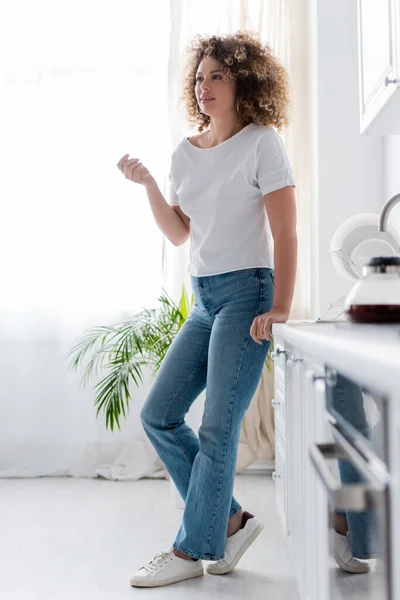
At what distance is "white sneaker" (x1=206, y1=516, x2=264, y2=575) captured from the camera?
2.08 meters

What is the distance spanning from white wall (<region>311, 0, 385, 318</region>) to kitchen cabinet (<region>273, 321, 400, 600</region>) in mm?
1221

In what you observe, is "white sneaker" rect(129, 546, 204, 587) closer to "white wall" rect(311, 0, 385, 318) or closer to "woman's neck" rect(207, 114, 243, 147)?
"woman's neck" rect(207, 114, 243, 147)

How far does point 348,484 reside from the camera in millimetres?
832

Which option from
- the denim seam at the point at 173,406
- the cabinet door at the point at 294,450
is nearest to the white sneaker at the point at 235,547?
the denim seam at the point at 173,406

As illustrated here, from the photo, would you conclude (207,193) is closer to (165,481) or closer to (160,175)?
(160,175)

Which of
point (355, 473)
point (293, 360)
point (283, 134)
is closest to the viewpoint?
point (355, 473)

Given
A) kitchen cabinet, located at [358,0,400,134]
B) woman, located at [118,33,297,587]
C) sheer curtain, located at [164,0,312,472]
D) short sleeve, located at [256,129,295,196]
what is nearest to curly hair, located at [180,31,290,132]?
Answer: woman, located at [118,33,297,587]

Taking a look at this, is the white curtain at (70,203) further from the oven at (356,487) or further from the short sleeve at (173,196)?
the oven at (356,487)

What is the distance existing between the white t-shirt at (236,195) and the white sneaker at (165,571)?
805mm

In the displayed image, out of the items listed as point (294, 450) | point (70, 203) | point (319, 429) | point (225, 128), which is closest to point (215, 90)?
point (225, 128)

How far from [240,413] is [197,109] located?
38.7 inches

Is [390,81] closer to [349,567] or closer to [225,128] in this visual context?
[225,128]

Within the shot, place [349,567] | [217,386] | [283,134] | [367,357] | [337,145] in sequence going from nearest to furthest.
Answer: [367,357] → [349,567] → [217,386] → [337,145] → [283,134]

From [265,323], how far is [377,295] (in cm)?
55
